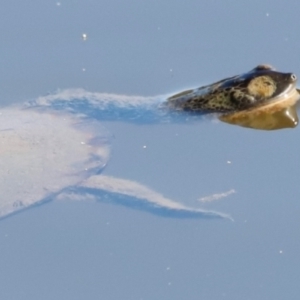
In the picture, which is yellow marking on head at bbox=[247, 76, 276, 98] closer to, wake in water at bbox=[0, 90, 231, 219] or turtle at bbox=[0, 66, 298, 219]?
turtle at bbox=[0, 66, 298, 219]

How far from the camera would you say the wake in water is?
4.02m

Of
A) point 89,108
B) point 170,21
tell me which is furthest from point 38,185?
point 170,21

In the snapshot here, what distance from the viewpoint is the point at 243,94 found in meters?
4.91

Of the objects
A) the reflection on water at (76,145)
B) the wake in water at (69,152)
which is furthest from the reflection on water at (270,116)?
the wake in water at (69,152)

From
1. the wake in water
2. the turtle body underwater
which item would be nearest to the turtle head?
the turtle body underwater

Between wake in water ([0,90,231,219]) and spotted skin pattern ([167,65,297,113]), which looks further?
spotted skin pattern ([167,65,297,113])

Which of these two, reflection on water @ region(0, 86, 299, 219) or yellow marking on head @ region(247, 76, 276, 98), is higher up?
yellow marking on head @ region(247, 76, 276, 98)

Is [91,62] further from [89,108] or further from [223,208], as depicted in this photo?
[223,208]

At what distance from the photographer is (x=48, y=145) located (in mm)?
4566

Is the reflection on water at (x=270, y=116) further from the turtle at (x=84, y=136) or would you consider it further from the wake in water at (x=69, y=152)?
the wake in water at (x=69, y=152)

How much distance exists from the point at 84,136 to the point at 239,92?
3.27 ft

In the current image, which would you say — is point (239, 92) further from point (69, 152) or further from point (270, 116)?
point (69, 152)

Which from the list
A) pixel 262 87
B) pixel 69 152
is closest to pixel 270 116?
pixel 262 87

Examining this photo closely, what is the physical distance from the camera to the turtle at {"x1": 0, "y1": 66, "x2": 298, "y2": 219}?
405cm
